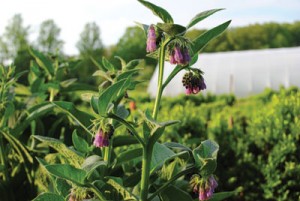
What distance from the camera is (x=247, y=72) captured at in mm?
24375

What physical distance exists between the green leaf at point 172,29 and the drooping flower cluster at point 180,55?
0.14ft

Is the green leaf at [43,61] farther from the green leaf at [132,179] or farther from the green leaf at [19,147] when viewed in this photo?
the green leaf at [132,179]

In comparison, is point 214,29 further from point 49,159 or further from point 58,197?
point 49,159

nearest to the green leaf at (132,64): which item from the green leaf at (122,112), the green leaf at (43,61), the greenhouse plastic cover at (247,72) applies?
the green leaf at (122,112)

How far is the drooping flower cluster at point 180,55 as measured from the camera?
1744 mm

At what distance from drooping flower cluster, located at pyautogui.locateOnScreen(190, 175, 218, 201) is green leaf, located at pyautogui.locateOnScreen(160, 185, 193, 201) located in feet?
0.73

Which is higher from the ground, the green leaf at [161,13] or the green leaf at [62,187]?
the green leaf at [161,13]

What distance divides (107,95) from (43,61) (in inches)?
55.9

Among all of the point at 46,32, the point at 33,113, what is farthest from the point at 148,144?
the point at 46,32

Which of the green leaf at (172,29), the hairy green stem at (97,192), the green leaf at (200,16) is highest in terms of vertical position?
the green leaf at (200,16)

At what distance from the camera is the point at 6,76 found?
104 inches

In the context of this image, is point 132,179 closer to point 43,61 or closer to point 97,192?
point 97,192

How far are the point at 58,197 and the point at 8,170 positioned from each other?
95 centimetres

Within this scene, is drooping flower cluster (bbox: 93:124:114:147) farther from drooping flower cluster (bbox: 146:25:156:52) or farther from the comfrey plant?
drooping flower cluster (bbox: 146:25:156:52)
